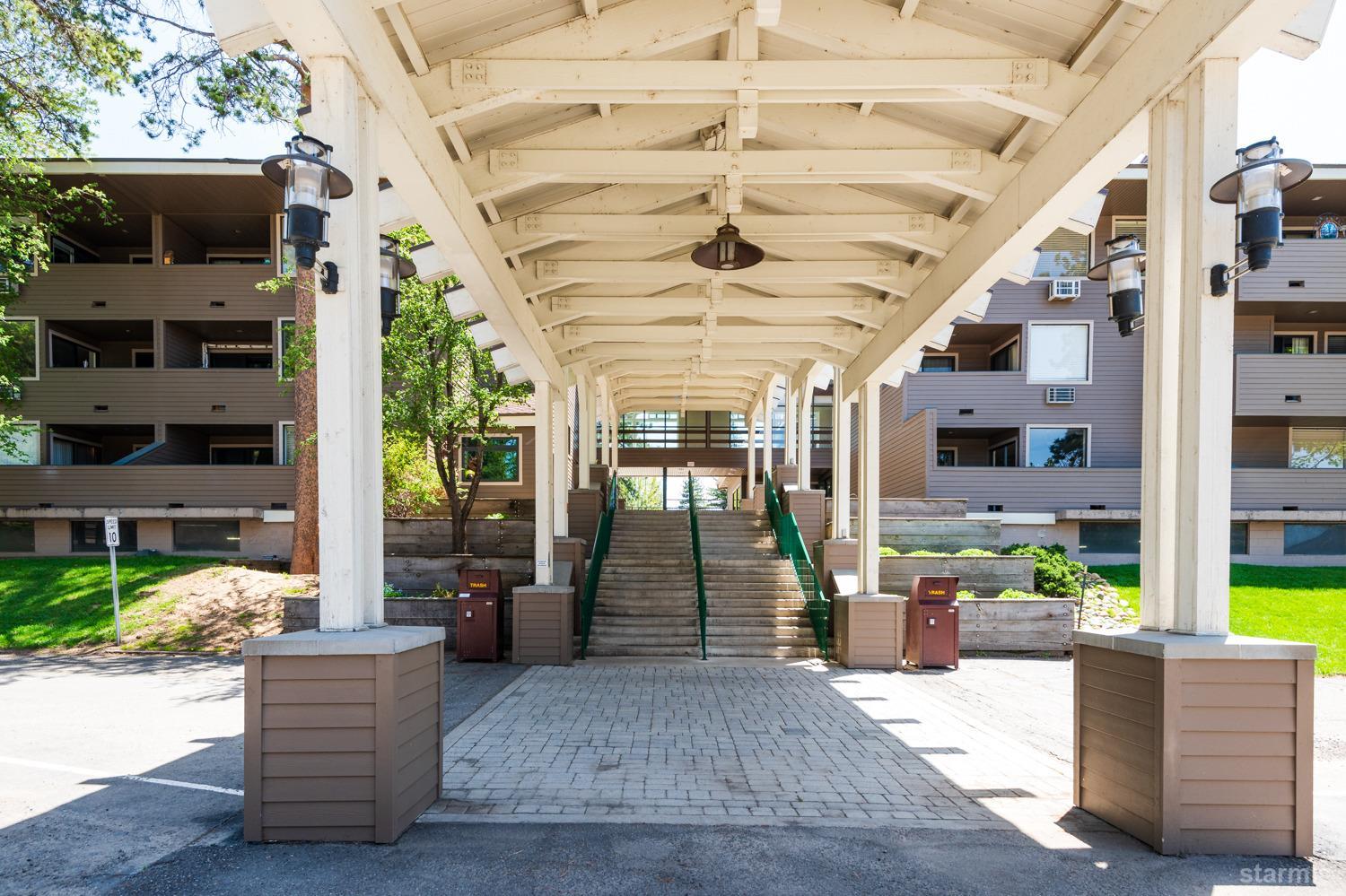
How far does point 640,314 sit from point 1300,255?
55.3 ft

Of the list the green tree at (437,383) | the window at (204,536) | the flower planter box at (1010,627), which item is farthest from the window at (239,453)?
the flower planter box at (1010,627)

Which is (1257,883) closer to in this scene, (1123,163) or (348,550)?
(1123,163)

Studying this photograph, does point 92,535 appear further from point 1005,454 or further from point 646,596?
point 1005,454

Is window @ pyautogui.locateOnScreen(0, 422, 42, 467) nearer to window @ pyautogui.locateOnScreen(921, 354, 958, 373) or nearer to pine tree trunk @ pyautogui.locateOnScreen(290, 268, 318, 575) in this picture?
pine tree trunk @ pyautogui.locateOnScreen(290, 268, 318, 575)

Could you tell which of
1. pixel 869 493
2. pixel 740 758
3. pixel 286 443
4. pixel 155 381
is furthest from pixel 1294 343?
pixel 155 381

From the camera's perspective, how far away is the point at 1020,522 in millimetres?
18125

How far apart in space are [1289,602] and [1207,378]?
12754 millimetres

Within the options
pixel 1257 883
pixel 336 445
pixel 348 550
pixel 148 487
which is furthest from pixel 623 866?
→ pixel 148 487

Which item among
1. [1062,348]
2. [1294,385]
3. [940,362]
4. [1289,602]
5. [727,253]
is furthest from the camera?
[940,362]

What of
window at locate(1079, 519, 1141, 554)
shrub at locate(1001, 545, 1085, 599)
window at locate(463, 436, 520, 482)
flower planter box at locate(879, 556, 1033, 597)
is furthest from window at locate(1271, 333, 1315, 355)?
window at locate(463, 436, 520, 482)

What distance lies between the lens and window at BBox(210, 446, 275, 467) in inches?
857

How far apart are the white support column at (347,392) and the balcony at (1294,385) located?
1981 centimetres

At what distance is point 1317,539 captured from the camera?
18.1 meters

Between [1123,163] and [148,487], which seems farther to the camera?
[148,487]
